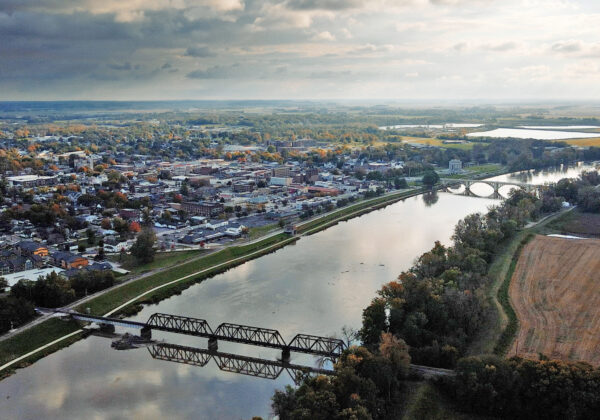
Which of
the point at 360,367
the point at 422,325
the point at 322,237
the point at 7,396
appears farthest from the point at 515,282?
the point at 7,396

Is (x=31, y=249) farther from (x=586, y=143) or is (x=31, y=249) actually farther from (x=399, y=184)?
(x=586, y=143)

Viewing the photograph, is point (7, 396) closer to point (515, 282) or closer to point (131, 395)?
point (131, 395)

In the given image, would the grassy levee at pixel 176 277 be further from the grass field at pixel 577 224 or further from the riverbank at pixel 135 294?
the grass field at pixel 577 224

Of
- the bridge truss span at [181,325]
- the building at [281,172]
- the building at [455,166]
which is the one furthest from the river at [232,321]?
the building at [455,166]

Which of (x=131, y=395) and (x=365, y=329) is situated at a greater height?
(x=365, y=329)

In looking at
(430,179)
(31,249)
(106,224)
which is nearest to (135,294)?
(31,249)
